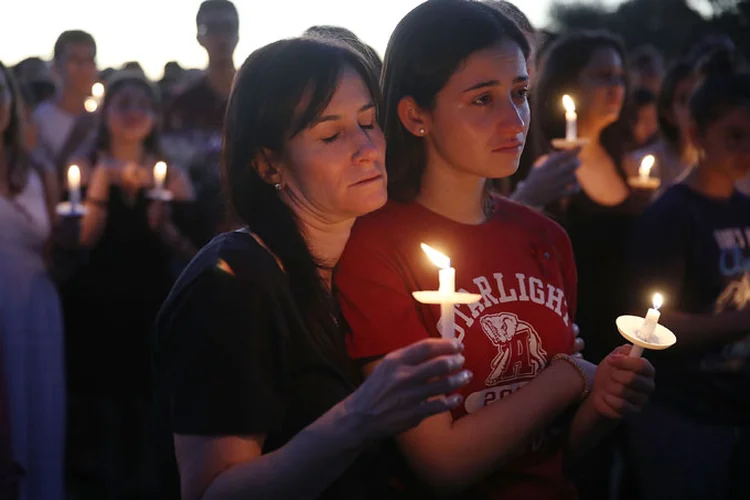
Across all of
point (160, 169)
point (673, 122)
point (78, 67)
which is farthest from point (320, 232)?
point (78, 67)

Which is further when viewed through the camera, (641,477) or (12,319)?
(12,319)

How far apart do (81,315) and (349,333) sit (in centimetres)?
326

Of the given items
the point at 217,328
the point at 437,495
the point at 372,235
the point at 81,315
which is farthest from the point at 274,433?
the point at 81,315

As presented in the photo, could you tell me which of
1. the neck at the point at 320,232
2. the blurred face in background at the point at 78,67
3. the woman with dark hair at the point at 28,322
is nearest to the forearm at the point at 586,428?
the neck at the point at 320,232

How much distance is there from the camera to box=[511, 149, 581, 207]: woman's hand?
3477mm

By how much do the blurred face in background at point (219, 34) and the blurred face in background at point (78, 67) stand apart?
130 cm

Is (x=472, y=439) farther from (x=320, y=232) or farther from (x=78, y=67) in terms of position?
(x=78, y=67)

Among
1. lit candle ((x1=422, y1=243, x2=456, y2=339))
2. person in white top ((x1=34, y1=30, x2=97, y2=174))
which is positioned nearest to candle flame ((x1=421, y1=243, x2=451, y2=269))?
lit candle ((x1=422, y1=243, x2=456, y2=339))

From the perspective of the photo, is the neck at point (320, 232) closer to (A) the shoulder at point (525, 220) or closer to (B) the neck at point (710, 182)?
(A) the shoulder at point (525, 220)

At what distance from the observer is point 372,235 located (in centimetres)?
216

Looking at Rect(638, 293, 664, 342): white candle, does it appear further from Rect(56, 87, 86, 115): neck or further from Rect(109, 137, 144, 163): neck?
Rect(56, 87, 86, 115): neck

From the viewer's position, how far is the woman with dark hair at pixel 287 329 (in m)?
1.69

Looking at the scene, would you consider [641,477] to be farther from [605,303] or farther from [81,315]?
[81,315]

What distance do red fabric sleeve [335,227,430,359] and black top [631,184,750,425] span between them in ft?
5.59
